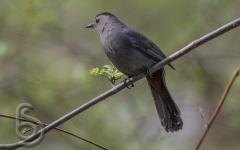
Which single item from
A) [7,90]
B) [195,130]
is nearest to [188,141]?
[195,130]

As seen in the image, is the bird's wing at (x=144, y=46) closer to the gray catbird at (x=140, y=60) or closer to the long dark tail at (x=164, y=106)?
the gray catbird at (x=140, y=60)

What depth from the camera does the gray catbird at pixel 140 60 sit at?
15.2 ft

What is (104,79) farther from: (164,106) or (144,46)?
(164,106)

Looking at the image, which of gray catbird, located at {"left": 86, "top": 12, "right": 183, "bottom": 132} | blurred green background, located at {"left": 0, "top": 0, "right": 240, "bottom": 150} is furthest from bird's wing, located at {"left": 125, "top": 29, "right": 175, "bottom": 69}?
blurred green background, located at {"left": 0, "top": 0, "right": 240, "bottom": 150}

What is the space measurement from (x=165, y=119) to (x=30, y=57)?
324 centimetres

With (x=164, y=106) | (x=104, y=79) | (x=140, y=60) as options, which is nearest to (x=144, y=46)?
(x=140, y=60)

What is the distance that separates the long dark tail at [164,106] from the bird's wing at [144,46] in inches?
7.8

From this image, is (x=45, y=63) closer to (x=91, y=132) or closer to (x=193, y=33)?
(x=91, y=132)

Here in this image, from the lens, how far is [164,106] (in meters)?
4.76

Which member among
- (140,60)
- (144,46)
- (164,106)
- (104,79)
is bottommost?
(164,106)

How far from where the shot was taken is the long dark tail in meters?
4.53

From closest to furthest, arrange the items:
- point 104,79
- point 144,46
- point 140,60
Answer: point 140,60 < point 144,46 < point 104,79

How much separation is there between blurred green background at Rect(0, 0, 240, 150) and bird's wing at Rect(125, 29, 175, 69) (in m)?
1.71

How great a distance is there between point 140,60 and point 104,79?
2.52 m
